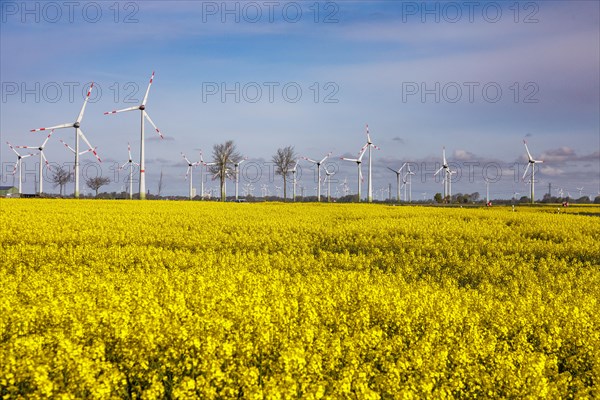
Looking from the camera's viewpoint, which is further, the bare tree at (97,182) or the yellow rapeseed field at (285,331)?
the bare tree at (97,182)

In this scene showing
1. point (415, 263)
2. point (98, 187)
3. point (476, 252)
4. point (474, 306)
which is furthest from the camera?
point (98, 187)

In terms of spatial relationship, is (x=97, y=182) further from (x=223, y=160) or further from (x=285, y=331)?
(x=285, y=331)

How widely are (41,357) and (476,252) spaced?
65.6ft

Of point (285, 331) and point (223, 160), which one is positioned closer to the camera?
point (285, 331)

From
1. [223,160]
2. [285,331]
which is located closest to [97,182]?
[223,160]

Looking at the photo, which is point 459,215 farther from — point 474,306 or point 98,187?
point 98,187

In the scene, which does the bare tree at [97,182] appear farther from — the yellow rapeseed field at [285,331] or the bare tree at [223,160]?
the yellow rapeseed field at [285,331]

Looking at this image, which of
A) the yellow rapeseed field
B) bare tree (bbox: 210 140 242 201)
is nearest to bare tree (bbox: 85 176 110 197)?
bare tree (bbox: 210 140 242 201)

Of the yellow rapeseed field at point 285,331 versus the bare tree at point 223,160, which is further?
the bare tree at point 223,160

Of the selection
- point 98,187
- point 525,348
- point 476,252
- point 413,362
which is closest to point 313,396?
point 413,362

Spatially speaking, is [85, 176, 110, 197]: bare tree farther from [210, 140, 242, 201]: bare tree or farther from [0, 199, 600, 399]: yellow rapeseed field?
[0, 199, 600, 399]: yellow rapeseed field

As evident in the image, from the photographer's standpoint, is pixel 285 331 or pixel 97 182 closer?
pixel 285 331

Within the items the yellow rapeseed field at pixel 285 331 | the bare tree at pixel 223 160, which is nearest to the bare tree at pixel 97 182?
the bare tree at pixel 223 160

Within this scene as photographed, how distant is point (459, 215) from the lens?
43312mm
